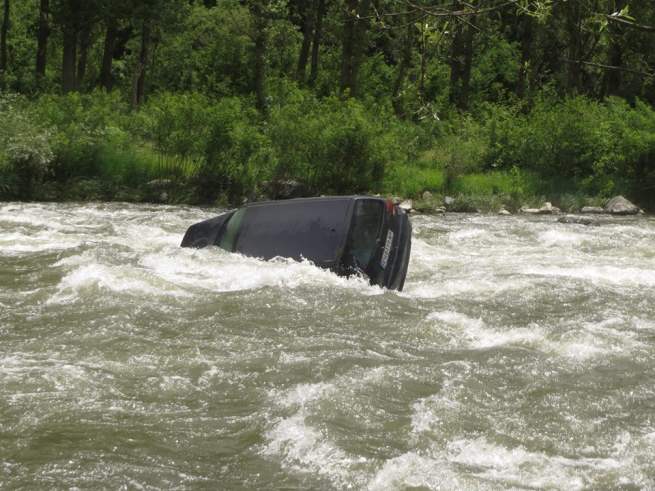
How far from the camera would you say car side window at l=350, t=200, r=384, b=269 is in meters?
8.88

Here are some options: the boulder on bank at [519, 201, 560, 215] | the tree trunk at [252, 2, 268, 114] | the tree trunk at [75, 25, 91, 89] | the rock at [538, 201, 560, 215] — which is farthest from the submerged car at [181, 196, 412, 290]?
the tree trunk at [75, 25, 91, 89]

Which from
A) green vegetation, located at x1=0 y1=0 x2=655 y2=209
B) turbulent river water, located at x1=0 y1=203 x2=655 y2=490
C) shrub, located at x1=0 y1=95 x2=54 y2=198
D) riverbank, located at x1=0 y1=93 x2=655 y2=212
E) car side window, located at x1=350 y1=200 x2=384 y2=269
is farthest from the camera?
green vegetation, located at x1=0 y1=0 x2=655 y2=209

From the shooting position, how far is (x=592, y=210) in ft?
66.7

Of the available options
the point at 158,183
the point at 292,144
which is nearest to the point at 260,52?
the point at 292,144

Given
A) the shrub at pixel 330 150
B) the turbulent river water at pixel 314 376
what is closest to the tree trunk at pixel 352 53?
the shrub at pixel 330 150

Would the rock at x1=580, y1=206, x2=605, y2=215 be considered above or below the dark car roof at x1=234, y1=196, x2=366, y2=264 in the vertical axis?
below

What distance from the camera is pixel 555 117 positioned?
23.1 meters

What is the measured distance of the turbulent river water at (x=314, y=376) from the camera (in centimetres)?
513

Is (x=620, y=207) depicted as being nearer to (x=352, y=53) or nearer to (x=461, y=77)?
(x=352, y=53)

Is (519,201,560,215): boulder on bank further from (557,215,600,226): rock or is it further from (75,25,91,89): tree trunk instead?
(75,25,91,89): tree trunk

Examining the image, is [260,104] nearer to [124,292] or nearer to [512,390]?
[124,292]

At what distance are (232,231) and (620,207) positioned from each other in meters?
12.5

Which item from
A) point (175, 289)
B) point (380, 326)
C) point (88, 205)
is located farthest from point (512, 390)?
point (88, 205)

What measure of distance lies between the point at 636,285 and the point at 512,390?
15.2ft
